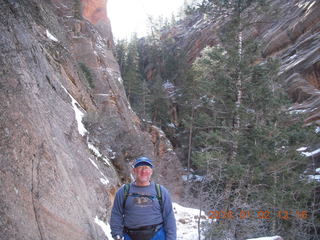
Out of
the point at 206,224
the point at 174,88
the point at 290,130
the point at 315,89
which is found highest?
the point at 174,88

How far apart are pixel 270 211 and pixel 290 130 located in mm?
3658

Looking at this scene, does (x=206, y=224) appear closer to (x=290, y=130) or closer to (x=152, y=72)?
(x=290, y=130)

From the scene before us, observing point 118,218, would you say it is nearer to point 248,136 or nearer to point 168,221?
point 168,221

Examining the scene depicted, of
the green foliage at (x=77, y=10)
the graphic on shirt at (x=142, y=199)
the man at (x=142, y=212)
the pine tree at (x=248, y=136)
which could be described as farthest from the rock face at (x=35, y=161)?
the green foliage at (x=77, y=10)

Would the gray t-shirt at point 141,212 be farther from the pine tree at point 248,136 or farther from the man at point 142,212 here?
the pine tree at point 248,136

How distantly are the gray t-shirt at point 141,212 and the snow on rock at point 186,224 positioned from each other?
25.1 ft

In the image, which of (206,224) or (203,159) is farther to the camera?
(203,159)

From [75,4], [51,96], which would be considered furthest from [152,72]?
[51,96]

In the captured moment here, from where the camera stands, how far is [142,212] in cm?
312

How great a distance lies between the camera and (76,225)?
425 cm

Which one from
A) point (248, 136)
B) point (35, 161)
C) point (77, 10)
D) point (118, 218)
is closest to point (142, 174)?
point (118, 218)
